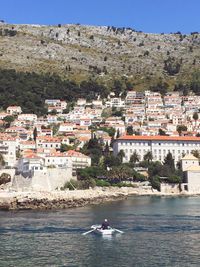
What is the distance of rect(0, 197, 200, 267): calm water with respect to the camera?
22000 mm

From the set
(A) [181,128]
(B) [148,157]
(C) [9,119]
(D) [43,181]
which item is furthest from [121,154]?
(C) [9,119]

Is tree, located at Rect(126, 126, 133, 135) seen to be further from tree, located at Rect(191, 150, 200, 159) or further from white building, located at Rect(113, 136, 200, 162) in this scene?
tree, located at Rect(191, 150, 200, 159)

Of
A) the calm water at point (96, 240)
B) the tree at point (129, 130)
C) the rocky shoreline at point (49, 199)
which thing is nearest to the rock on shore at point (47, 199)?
the rocky shoreline at point (49, 199)

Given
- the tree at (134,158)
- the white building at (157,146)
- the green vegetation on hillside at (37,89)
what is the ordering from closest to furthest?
the tree at (134,158) → the white building at (157,146) → the green vegetation on hillside at (37,89)

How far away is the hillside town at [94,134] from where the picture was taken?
196 feet

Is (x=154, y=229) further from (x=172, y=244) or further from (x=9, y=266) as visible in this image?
(x=9, y=266)

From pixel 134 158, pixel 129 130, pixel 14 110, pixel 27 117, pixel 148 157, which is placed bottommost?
pixel 134 158

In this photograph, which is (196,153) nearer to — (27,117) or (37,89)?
(27,117)

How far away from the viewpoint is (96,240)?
89.5ft

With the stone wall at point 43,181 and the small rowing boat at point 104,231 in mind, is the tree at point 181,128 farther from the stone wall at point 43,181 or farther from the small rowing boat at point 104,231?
the small rowing boat at point 104,231

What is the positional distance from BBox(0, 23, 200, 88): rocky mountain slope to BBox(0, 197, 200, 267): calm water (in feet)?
302

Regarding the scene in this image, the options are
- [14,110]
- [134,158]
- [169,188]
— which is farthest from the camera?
[14,110]

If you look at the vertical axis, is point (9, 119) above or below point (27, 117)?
below

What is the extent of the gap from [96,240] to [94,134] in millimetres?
60264
